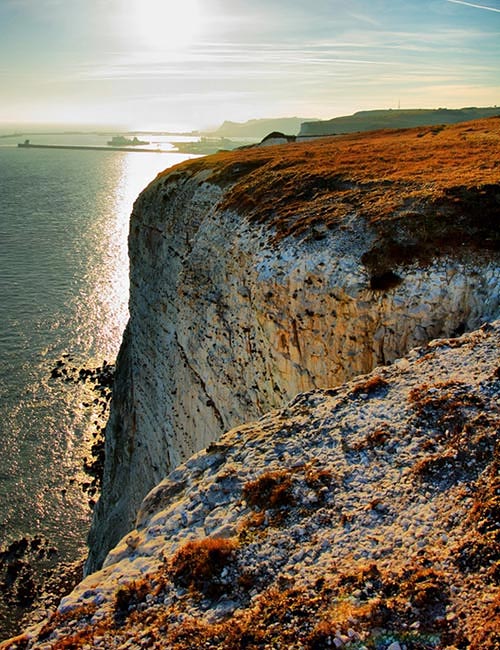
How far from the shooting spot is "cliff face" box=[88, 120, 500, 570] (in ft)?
50.2

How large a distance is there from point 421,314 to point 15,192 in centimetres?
16095

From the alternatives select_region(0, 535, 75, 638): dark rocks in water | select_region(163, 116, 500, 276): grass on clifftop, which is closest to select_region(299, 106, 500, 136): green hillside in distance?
select_region(163, 116, 500, 276): grass on clifftop

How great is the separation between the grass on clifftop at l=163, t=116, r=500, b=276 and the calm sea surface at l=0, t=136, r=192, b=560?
98.9 ft

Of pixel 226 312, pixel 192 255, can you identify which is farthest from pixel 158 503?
pixel 192 255

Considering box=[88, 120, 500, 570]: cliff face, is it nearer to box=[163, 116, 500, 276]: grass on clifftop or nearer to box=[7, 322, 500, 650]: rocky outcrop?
box=[163, 116, 500, 276]: grass on clifftop

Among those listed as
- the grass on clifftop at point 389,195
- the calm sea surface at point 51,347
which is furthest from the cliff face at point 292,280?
the calm sea surface at point 51,347

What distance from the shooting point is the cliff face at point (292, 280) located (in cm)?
1531

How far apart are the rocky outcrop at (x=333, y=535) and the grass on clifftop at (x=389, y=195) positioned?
178 inches

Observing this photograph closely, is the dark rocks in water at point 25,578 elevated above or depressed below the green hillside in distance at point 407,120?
below

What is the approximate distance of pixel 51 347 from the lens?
60.9 m

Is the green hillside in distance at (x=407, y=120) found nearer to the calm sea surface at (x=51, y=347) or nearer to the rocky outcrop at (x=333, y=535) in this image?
the calm sea surface at (x=51, y=347)

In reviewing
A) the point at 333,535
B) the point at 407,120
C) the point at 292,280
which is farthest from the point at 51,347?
the point at 407,120

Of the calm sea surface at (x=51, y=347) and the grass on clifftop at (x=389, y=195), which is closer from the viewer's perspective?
the grass on clifftop at (x=389, y=195)

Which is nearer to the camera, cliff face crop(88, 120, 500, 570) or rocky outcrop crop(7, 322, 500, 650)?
rocky outcrop crop(7, 322, 500, 650)
